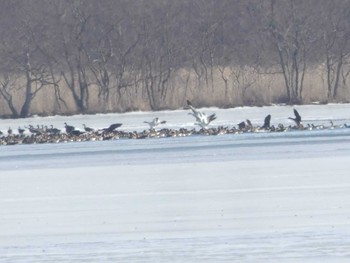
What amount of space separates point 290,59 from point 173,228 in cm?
2846

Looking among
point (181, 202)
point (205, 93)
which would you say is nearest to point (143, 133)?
point (205, 93)

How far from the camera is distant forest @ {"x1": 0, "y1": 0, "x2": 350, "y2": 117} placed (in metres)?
37.1

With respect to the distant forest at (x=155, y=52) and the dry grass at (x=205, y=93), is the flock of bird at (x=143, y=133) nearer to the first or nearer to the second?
the dry grass at (x=205, y=93)

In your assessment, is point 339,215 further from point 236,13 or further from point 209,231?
point 236,13

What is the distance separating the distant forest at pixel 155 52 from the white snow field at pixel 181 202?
542 inches

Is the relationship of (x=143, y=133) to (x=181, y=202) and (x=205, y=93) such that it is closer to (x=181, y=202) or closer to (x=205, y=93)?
(x=205, y=93)

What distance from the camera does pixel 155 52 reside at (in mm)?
38875

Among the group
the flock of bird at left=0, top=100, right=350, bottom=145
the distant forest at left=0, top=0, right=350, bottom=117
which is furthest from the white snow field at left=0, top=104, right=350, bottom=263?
the distant forest at left=0, top=0, right=350, bottom=117

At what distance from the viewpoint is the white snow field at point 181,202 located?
33.0ft

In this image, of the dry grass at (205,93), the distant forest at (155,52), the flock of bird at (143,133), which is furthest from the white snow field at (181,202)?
the distant forest at (155,52)

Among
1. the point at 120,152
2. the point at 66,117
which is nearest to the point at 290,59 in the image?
the point at 66,117

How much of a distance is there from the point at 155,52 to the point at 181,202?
2593 cm

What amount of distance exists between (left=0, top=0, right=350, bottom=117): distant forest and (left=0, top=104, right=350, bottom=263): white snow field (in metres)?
13.8

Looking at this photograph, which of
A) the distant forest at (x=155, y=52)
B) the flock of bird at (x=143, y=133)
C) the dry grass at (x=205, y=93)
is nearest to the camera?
the flock of bird at (x=143, y=133)
